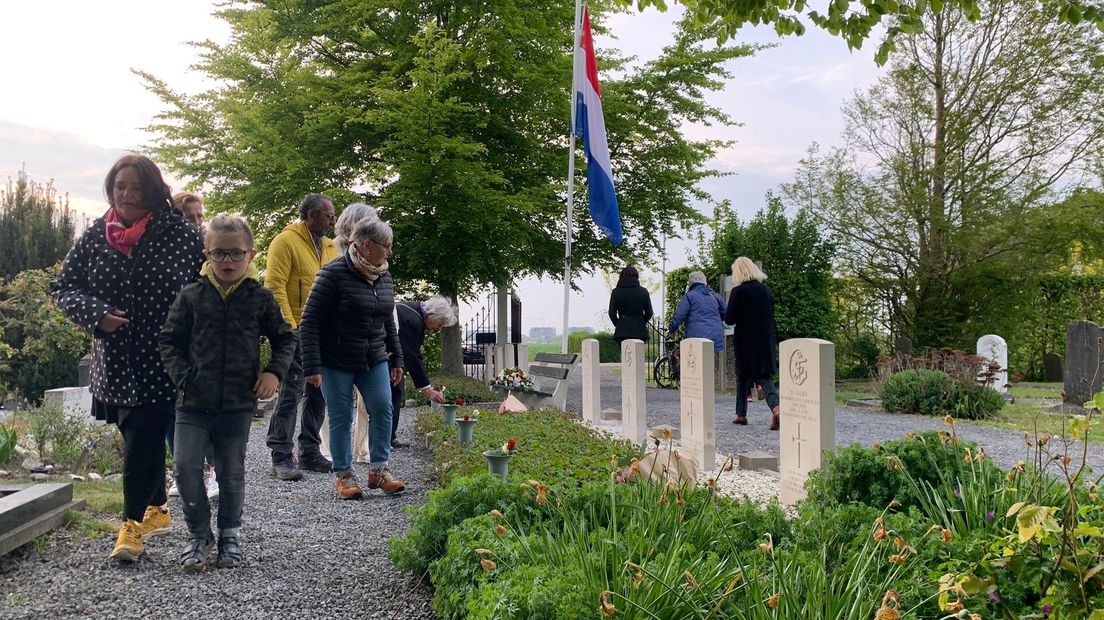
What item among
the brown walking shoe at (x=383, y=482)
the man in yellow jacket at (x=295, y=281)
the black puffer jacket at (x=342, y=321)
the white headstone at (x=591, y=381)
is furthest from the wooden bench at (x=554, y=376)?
the black puffer jacket at (x=342, y=321)

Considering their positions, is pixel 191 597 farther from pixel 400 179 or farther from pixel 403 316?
pixel 400 179

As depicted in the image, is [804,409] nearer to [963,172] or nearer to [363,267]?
[363,267]

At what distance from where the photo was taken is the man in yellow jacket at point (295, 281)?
5695 mm

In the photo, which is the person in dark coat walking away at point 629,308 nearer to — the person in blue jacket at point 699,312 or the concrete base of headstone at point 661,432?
the person in blue jacket at point 699,312

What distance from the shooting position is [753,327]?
9.14m

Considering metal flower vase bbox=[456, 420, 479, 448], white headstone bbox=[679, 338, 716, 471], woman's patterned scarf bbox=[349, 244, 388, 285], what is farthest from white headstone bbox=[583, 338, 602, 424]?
woman's patterned scarf bbox=[349, 244, 388, 285]

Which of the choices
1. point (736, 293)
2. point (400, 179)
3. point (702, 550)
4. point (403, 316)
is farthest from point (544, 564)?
point (400, 179)

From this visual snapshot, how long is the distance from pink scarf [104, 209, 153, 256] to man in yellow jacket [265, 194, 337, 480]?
57.6 inches

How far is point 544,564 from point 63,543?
3103 millimetres

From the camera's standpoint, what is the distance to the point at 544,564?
8.96ft

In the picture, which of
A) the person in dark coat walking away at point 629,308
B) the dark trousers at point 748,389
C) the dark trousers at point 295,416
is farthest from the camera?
the person in dark coat walking away at point 629,308

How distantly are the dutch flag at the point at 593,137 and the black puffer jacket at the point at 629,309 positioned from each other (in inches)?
29.7

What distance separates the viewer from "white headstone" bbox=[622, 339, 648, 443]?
8031 millimetres

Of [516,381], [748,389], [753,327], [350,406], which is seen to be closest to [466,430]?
[350,406]
